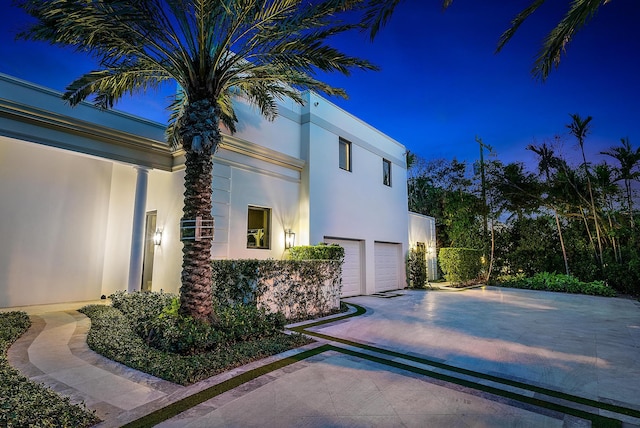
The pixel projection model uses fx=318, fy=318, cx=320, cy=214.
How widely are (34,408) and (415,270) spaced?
13.4m

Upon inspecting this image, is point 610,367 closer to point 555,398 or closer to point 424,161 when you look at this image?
point 555,398

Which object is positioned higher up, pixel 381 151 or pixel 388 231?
pixel 381 151

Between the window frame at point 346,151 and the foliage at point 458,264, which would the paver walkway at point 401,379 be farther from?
the foliage at point 458,264

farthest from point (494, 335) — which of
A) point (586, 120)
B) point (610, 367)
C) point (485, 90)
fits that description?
point (586, 120)

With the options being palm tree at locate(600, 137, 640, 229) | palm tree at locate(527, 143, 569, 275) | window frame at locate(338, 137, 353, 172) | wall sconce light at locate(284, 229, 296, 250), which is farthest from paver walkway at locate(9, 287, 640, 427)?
palm tree at locate(600, 137, 640, 229)

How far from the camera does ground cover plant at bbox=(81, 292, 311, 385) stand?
3982 mm

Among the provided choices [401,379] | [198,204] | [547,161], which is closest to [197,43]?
[198,204]

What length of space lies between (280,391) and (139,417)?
131cm

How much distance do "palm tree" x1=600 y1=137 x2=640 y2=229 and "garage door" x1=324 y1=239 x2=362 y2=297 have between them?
11.0m

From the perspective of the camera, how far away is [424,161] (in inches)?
920

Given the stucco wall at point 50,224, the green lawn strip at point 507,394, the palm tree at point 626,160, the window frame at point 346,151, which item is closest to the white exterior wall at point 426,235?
the window frame at point 346,151

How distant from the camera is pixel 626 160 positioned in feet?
42.1

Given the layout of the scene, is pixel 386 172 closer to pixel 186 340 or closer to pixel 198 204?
pixel 198 204

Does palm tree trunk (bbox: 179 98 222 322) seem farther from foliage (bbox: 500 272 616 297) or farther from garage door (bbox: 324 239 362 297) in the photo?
foliage (bbox: 500 272 616 297)
